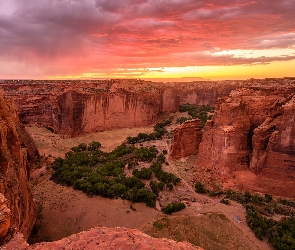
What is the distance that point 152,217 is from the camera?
20.5m

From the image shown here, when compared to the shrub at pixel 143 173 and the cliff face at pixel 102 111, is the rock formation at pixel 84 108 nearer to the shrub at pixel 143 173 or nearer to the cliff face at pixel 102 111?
the cliff face at pixel 102 111

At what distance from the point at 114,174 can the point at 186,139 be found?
9.11m

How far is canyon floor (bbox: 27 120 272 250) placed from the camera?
17906 millimetres

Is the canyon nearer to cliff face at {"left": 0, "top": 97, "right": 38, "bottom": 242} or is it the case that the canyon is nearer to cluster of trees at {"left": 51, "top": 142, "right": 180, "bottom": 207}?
cliff face at {"left": 0, "top": 97, "right": 38, "bottom": 242}

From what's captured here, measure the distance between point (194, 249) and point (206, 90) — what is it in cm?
7958

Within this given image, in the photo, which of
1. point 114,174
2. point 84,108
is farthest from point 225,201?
point 84,108

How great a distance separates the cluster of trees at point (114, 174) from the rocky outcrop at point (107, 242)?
14682mm

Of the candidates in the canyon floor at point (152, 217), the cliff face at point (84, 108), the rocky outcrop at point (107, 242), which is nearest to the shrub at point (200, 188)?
the canyon floor at point (152, 217)

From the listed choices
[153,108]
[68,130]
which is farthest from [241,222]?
[153,108]

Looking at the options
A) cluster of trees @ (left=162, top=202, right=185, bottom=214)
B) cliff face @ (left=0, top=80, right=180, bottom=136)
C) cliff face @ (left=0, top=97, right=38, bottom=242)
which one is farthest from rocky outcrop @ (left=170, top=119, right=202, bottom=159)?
cliff face @ (left=0, top=80, right=180, bottom=136)

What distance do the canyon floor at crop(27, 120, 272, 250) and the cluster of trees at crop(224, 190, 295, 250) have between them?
63cm

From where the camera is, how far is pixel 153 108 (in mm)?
55875

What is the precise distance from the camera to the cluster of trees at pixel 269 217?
17219mm

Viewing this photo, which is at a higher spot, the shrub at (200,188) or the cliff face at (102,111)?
the cliff face at (102,111)
